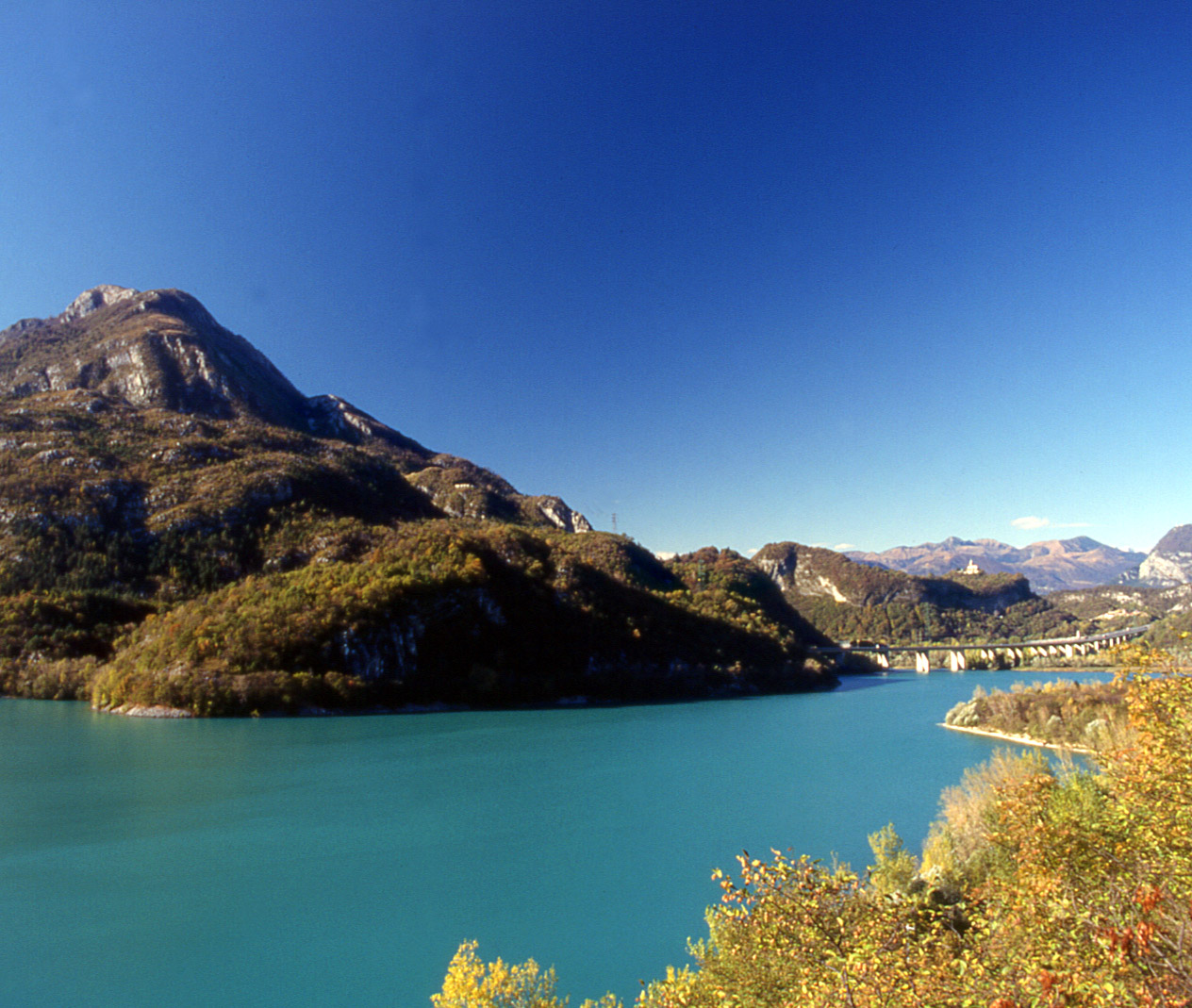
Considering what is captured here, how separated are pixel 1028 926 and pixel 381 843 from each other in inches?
888

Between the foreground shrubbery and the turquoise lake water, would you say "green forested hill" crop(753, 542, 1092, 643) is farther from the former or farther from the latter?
the foreground shrubbery

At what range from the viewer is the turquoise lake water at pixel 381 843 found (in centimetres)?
1450

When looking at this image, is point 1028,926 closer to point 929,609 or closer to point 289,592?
point 289,592

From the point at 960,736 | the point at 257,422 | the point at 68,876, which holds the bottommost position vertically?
the point at 960,736

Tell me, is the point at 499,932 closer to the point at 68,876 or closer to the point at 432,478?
the point at 68,876

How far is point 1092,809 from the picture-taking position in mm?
10430

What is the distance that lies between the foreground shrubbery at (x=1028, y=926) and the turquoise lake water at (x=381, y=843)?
6.84 metres

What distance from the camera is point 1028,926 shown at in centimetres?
633

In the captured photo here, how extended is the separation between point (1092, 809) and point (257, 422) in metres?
143

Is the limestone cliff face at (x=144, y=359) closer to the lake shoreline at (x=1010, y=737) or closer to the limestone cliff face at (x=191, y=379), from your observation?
the limestone cliff face at (x=191, y=379)

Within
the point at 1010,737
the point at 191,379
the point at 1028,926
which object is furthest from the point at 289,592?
the point at 191,379

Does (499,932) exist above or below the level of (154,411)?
below

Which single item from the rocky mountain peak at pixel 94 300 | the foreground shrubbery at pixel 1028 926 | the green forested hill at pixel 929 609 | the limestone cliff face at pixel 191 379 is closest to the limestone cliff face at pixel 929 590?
the green forested hill at pixel 929 609

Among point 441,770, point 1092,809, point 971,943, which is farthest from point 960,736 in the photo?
point 971,943
